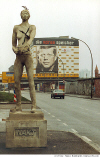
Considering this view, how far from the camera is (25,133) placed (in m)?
6.52

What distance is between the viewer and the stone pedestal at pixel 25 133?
6.48 meters

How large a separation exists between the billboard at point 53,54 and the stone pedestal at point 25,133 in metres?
120

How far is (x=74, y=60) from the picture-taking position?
150 meters

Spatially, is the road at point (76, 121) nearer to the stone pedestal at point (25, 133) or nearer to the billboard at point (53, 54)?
the stone pedestal at point (25, 133)

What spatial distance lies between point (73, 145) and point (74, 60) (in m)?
144

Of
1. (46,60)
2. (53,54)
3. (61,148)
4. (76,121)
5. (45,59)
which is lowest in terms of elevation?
(76,121)

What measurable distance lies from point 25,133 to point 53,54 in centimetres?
12914

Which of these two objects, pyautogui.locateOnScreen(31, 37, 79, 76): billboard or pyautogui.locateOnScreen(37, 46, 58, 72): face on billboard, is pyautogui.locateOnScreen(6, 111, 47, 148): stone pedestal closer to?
pyautogui.locateOnScreen(31, 37, 79, 76): billboard

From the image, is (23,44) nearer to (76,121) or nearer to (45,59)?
(76,121)

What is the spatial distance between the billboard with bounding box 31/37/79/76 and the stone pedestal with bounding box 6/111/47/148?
11972 cm

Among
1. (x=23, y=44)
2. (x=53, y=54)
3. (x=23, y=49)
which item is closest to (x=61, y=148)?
(x=23, y=49)

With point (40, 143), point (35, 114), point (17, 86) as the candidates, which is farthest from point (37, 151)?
point (17, 86)

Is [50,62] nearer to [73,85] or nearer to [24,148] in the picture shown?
[73,85]

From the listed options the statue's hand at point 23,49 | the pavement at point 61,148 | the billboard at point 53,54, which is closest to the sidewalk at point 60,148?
the pavement at point 61,148
